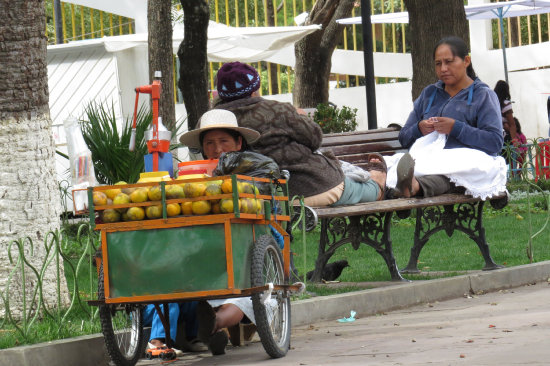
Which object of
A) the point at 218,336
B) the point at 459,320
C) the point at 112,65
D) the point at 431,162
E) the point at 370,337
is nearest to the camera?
the point at 218,336

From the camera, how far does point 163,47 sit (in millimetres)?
14531

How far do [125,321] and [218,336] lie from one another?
507 mm

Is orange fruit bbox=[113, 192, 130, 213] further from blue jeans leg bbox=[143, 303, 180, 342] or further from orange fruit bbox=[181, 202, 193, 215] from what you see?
blue jeans leg bbox=[143, 303, 180, 342]

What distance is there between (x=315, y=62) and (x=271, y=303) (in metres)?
14.7

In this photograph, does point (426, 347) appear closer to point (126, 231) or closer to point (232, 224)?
point (232, 224)

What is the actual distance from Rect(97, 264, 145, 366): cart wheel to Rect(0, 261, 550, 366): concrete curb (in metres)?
0.22

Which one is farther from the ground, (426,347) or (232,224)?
(232,224)

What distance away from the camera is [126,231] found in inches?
217

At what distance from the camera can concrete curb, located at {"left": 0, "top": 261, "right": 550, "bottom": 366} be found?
5.65 metres

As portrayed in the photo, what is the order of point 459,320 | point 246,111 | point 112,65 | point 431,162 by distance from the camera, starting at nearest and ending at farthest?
point 459,320
point 246,111
point 431,162
point 112,65

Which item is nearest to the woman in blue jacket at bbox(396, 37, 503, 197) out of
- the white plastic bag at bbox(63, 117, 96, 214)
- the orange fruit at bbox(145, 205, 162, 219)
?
the orange fruit at bbox(145, 205, 162, 219)

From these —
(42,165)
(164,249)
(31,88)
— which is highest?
(31,88)

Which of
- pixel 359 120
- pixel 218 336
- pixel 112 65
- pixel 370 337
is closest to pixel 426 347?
pixel 370 337

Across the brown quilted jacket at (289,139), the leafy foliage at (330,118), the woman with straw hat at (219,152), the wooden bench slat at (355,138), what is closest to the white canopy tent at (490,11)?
the leafy foliage at (330,118)
